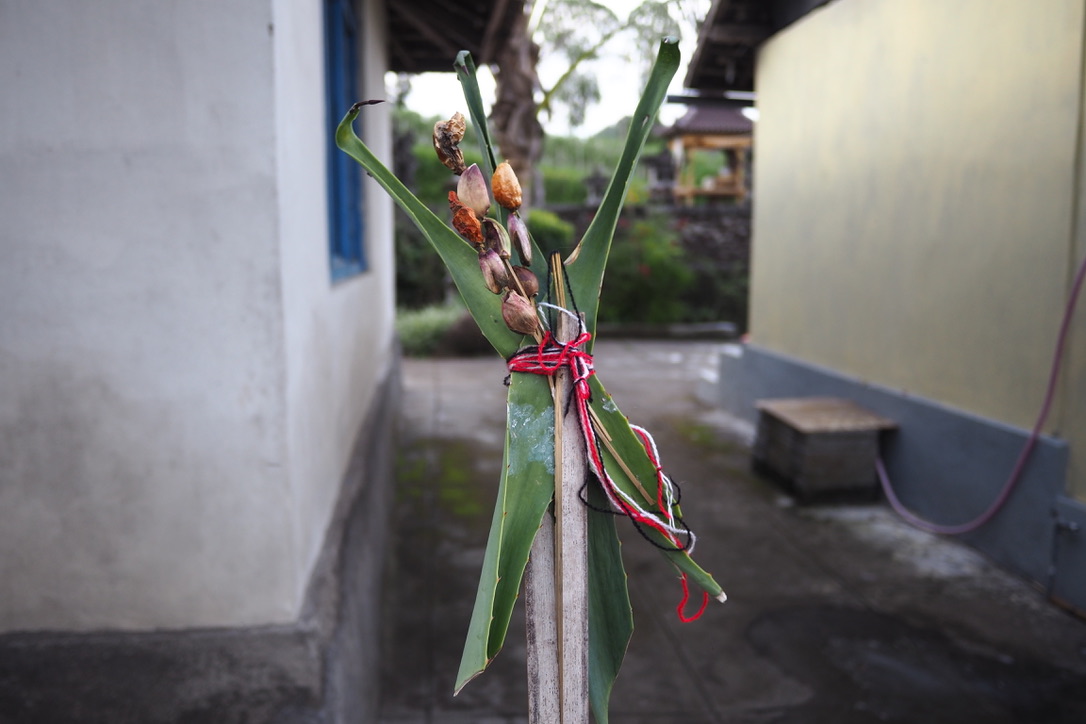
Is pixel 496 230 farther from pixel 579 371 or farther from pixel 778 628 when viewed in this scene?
pixel 778 628

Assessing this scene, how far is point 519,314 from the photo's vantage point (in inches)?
47.4

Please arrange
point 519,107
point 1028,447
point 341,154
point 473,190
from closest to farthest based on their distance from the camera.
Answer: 1. point 473,190
2. point 1028,447
3. point 341,154
4. point 519,107

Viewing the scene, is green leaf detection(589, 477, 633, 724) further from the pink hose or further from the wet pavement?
the pink hose

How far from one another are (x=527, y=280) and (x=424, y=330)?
12.4 meters

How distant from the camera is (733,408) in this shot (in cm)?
860

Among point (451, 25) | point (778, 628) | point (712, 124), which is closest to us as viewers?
Answer: point (778, 628)

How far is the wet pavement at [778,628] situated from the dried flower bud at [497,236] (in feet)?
6.54

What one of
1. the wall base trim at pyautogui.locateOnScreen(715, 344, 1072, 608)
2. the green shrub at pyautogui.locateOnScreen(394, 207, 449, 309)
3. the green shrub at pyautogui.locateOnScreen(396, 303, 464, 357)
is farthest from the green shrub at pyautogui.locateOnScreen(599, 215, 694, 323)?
the wall base trim at pyautogui.locateOnScreen(715, 344, 1072, 608)

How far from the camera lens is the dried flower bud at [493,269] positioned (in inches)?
47.1

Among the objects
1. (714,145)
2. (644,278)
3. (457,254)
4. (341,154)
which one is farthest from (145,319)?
(714,145)

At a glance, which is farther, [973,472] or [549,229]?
[549,229]

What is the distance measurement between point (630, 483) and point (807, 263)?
6302 millimetres

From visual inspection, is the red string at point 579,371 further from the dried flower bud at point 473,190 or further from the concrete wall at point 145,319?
the concrete wall at point 145,319

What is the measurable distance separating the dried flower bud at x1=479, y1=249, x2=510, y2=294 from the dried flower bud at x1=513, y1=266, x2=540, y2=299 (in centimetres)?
3
